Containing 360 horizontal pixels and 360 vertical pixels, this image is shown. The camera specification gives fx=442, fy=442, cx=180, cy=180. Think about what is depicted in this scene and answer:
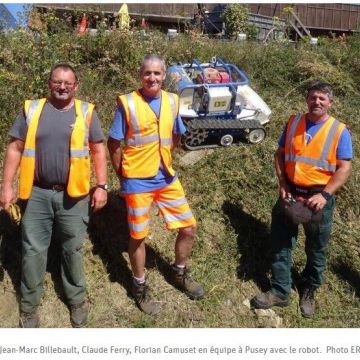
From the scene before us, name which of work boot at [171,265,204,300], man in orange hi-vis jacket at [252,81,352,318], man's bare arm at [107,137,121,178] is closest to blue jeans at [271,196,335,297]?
man in orange hi-vis jacket at [252,81,352,318]

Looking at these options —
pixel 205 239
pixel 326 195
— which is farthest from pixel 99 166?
pixel 326 195

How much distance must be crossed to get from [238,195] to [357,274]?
168 cm

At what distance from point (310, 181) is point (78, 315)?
2503 millimetres

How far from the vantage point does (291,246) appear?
4.43 m

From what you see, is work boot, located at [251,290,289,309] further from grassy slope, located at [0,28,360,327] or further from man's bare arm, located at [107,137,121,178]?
man's bare arm, located at [107,137,121,178]

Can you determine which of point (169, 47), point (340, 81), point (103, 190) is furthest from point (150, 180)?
point (340, 81)

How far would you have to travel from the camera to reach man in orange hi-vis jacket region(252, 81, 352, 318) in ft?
13.0

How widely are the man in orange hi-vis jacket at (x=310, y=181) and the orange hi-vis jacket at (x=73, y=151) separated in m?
1.87

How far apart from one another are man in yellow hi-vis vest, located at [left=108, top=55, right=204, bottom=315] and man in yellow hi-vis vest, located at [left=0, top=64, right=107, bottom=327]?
232 millimetres

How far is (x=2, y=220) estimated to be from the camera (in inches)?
187

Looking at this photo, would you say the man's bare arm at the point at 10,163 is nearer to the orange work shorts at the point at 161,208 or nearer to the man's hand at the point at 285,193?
the orange work shorts at the point at 161,208

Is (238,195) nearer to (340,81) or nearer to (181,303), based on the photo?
(181,303)

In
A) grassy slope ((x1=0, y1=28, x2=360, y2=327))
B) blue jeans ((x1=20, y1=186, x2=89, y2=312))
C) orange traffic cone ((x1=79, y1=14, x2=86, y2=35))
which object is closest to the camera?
blue jeans ((x1=20, y1=186, x2=89, y2=312))

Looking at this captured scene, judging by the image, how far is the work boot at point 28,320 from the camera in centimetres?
402
